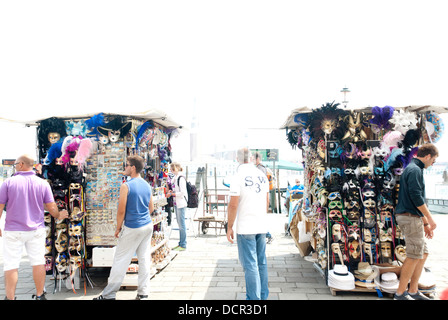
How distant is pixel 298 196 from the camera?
7.50m

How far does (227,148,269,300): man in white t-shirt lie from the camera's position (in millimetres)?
3107

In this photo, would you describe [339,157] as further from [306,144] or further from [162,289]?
[162,289]

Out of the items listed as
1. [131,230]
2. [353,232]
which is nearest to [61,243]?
[131,230]

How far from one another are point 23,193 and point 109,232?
1.34m

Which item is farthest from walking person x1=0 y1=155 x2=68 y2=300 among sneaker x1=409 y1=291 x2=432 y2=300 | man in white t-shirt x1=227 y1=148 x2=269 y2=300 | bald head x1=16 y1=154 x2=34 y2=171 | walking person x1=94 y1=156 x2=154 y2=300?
sneaker x1=409 y1=291 x2=432 y2=300

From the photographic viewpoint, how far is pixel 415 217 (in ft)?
A: 11.3

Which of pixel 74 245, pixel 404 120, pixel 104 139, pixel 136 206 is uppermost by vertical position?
pixel 404 120

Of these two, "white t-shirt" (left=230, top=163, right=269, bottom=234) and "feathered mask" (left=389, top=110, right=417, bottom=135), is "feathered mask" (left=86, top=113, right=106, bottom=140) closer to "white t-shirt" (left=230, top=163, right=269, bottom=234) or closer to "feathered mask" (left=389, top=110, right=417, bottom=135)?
"white t-shirt" (left=230, top=163, right=269, bottom=234)

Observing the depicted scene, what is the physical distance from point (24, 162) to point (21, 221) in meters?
0.67

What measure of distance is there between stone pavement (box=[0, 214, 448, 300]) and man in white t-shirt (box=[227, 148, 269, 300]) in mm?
777

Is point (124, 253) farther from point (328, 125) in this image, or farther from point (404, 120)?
point (404, 120)

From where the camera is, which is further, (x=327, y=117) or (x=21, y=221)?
(x=327, y=117)

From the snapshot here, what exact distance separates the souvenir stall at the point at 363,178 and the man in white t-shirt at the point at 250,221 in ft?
4.07

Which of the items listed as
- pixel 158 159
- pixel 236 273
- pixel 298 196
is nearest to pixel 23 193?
pixel 158 159
